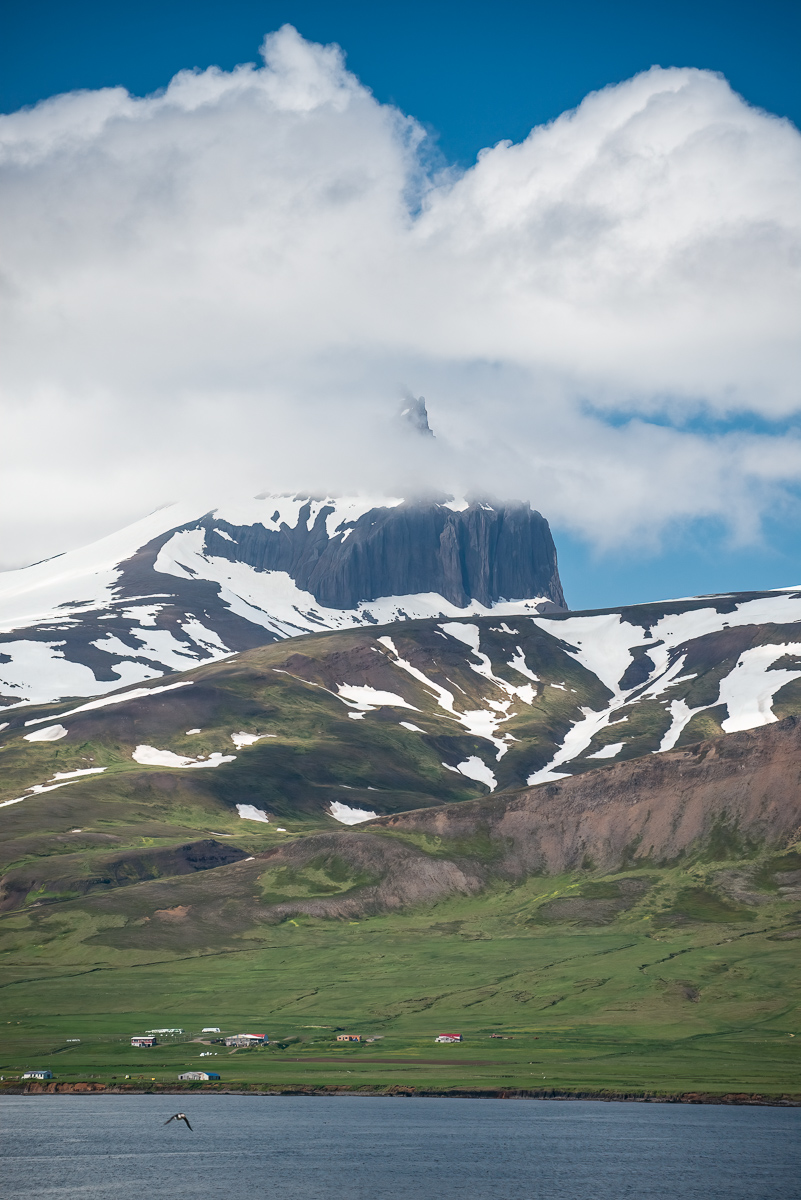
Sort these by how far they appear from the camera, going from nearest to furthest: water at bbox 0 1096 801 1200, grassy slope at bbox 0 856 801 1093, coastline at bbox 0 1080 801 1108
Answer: water at bbox 0 1096 801 1200 < coastline at bbox 0 1080 801 1108 < grassy slope at bbox 0 856 801 1093

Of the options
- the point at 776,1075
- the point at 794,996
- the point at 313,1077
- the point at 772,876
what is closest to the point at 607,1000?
the point at 794,996

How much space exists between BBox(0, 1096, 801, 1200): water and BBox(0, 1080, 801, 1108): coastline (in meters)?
0.96

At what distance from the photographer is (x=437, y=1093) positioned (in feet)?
366

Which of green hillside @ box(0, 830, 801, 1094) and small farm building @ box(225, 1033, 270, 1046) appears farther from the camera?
small farm building @ box(225, 1033, 270, 1046)

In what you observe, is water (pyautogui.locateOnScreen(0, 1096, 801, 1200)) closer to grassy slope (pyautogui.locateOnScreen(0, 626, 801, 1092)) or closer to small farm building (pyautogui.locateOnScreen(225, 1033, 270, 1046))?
grassy slope (pyautogui.locateOnScreen(0, 626, 801, 1092))

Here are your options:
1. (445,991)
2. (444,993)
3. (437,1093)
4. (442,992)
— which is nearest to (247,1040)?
(437,1093)

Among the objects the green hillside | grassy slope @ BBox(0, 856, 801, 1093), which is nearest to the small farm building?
grassy slope @ BBox(0, 856, 801, 1093)

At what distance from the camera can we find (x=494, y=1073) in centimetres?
11475

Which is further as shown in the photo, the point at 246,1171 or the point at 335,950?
the point at 335,950

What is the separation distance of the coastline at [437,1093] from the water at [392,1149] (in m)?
0.96

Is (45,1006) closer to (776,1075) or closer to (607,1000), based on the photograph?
(607,1000)

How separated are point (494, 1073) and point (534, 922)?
80.7 metres

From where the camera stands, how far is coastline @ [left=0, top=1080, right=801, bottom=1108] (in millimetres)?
106250

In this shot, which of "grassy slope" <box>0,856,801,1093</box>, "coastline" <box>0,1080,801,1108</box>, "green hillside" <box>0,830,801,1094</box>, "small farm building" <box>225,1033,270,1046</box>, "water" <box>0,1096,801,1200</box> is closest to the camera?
"water" <box>0,1096,801,1200</box>
